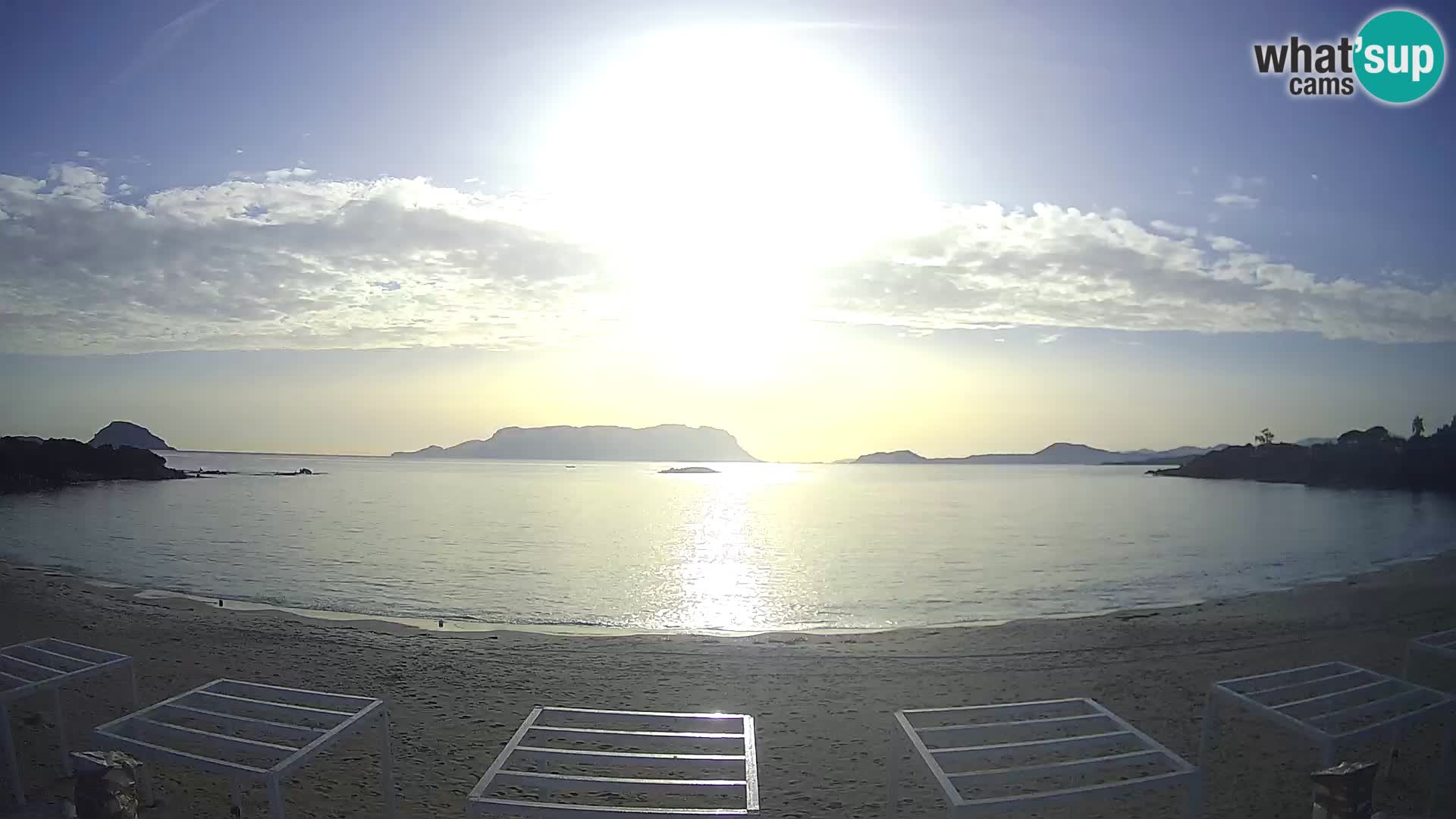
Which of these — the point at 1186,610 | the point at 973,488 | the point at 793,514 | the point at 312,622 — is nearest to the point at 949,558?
the point at 1186,610

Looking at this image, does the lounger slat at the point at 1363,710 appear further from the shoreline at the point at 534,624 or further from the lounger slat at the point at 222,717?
the shoreline at the point at 534,624

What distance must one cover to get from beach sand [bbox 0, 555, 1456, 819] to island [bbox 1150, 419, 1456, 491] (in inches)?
3229

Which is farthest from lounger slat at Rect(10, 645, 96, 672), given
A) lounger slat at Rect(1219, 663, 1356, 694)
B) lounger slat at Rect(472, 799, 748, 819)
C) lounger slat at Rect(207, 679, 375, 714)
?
lounger slat at Rect(1219, 663, 1356, 694)

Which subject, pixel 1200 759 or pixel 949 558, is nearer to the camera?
pixel 1200 759

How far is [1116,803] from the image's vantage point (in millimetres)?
6449

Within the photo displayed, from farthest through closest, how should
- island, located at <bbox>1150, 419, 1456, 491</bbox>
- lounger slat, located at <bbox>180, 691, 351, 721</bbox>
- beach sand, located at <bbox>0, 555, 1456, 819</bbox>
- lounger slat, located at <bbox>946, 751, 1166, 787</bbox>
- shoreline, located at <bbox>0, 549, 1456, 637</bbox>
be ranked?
island, located at <bbox>1150, 419, 1456, 491</bbox>
shoreline, located at <bbox>0, 549, 1456, 637</bbox>
beach sand, located at <bbox>0, 555, 1456, 819</bbox>
lounger slat, located at <bbox>180, 691, 351, 721</bbox>
lounger slat, located at <bbox>946, 751, 1166, 787</bbox>

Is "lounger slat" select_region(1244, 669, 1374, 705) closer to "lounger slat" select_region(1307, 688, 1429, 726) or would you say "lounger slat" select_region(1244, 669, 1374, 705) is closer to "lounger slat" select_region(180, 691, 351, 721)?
"lounger slat" select_region(1307, 688, 1429, 726)

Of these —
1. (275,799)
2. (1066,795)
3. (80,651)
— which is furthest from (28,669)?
(1066,795)

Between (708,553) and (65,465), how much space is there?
7251 centimetres

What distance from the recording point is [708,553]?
3269cm

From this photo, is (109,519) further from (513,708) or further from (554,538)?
(513,708)

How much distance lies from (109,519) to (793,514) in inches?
1599

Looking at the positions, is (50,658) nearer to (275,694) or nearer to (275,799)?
(275,694)

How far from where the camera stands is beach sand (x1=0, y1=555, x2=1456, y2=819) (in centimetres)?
658
